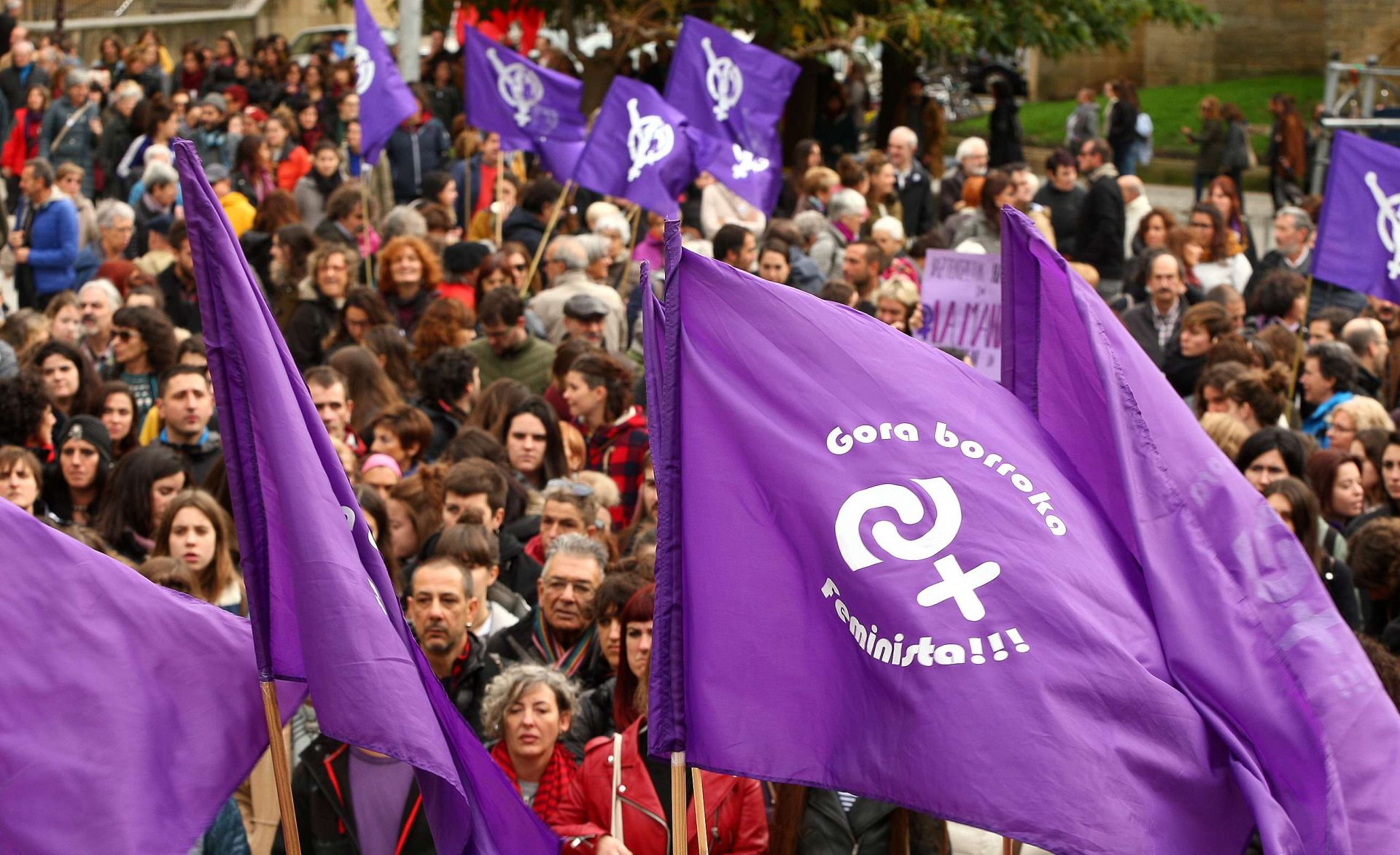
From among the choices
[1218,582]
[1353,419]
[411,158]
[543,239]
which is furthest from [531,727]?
[411,158]

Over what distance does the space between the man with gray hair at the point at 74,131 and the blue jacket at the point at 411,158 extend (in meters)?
2.59

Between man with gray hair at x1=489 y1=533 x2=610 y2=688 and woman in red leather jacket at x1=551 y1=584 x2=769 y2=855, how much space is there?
105cm

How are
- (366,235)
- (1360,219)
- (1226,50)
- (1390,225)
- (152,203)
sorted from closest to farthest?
(1390,225), (1360,219), (366,235), (152,203), (1226,50)

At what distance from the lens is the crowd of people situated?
5.74 meters

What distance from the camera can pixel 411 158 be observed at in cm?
1784

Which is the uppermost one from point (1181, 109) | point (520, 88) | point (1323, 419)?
point (520, 88)

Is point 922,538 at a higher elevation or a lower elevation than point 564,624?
higher

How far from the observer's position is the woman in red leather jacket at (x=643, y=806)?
536 cm

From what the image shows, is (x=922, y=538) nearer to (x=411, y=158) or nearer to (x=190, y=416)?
(x=190, y=416)

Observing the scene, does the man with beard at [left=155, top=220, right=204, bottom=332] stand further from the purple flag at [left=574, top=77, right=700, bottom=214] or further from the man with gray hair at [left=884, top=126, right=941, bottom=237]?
the man with gray hair at [left=884, top=126, right=941, bottom=237]

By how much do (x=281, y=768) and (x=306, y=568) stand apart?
1.27 ft

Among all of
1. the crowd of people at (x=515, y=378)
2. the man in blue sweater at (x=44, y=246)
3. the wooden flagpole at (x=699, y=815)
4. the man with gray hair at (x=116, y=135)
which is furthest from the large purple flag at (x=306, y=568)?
the man with gray hair at (x=116, y=135)

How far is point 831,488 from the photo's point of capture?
160 inches

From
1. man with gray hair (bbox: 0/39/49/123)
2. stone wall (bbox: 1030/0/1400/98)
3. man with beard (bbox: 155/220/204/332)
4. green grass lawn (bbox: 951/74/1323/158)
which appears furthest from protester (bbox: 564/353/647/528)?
stone wall (bbox: 1030/0/1400/98)
